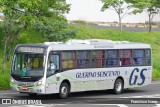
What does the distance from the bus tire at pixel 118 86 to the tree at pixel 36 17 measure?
18.3 ft

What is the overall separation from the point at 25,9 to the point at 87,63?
4.94 metres

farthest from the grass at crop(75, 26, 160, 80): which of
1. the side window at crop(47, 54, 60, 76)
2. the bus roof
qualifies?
the side window at crop(47, 54, 60, 76)

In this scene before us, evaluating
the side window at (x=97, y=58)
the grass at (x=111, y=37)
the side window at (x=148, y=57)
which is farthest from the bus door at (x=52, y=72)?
the grass at (x=111, y=37)

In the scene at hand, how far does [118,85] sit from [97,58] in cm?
212

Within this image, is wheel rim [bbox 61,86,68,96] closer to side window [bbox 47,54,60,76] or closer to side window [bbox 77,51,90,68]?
side window [bbox 47,54,60,76]

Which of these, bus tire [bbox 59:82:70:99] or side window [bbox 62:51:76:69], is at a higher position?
side window [bbox 62:51:76:69]

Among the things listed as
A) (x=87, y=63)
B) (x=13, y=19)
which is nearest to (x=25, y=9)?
(x=13, y=19)

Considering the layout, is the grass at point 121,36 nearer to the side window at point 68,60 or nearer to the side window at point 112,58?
the side window at point 112,58

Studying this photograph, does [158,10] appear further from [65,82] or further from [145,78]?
[65,82]

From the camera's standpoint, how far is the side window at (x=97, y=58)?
1030 inches

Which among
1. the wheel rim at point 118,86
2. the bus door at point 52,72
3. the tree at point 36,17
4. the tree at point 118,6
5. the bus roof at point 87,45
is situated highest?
the tree at point 118,6

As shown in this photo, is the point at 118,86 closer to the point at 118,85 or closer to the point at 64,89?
the point at 118,85

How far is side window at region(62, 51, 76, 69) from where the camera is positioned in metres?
24.5

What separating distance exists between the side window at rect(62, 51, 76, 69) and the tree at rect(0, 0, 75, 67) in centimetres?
442
